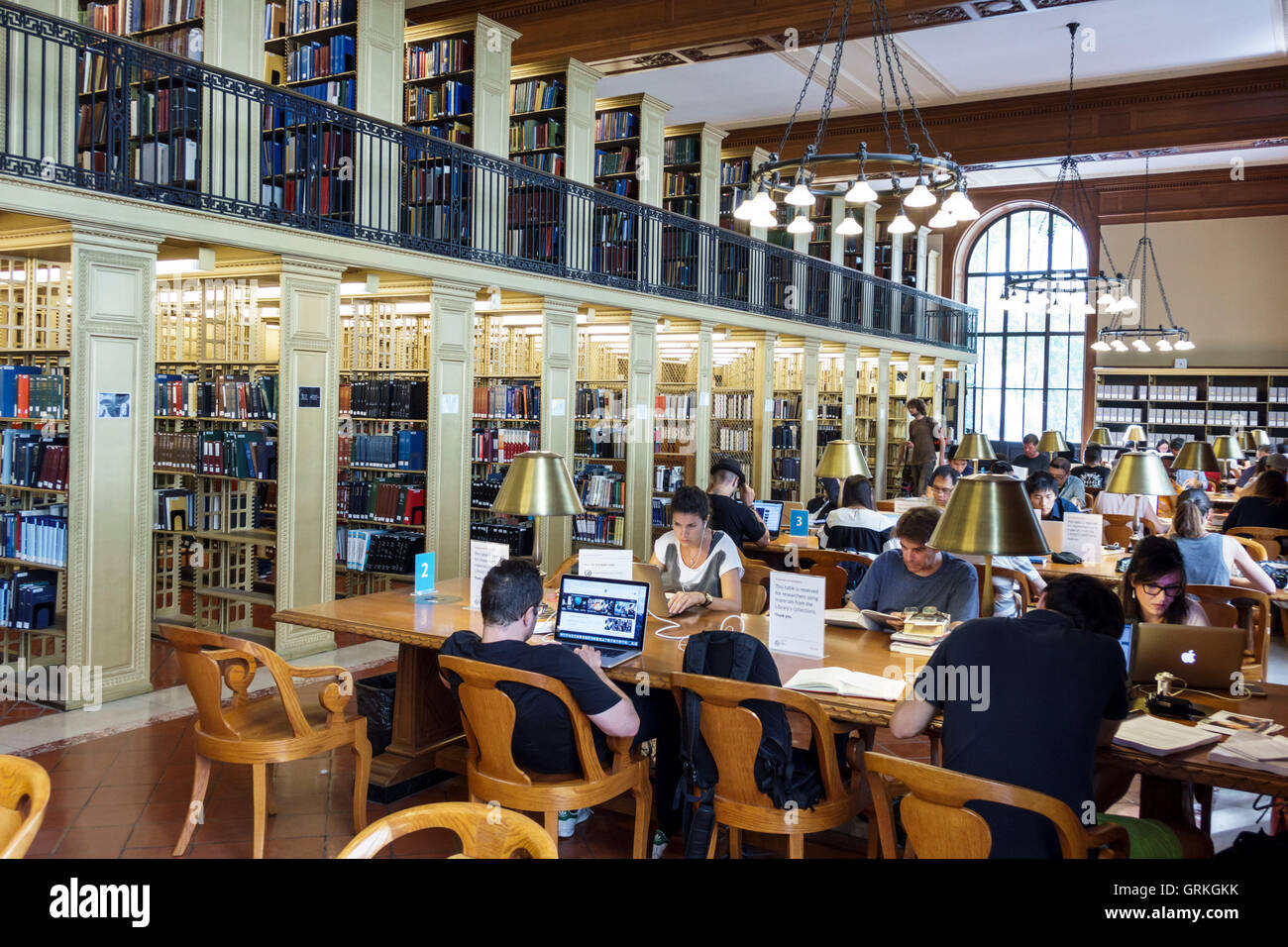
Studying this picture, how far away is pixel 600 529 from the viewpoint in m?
9.23

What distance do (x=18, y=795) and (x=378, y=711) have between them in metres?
2.20

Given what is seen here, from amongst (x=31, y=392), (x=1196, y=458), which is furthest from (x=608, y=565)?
(x=1196, y=458)

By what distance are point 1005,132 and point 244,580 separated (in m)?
10.3

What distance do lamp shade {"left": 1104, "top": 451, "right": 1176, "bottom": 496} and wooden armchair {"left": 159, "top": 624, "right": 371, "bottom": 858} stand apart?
3.50 m

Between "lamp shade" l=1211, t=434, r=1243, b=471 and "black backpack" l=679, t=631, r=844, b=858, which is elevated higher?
"lamp shade" l=1211, t=434, r=1243, b=471

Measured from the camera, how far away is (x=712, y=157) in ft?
34.7

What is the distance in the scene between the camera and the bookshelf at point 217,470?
21.2 feet

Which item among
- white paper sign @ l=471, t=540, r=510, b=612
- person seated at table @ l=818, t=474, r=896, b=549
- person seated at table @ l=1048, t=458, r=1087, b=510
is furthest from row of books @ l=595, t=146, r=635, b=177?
white paper sign @ l=471, t=540, r=510, b=612

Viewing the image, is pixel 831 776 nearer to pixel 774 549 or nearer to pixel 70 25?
pixel 774 549

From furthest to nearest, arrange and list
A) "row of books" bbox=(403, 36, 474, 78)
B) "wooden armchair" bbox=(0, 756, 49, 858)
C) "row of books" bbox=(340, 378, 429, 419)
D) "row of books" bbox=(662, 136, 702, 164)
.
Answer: "row of books" bbox=(662, 136, 702, 164), "row of books" bbox=(403, 36, 474, 78), "row of books" bbox=(340, 378, 429, 419), "wooden armchair" bbox=(0, 756, 49, 858)

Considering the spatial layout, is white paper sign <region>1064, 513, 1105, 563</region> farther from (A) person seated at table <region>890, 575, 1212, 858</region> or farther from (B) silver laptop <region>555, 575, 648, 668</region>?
(A) person seated at table <region>890, 575, 1212, 858</region>

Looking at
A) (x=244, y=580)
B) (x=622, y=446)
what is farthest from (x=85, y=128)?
(x=622, y=446)

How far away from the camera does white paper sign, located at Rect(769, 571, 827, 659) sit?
345 centimetres
